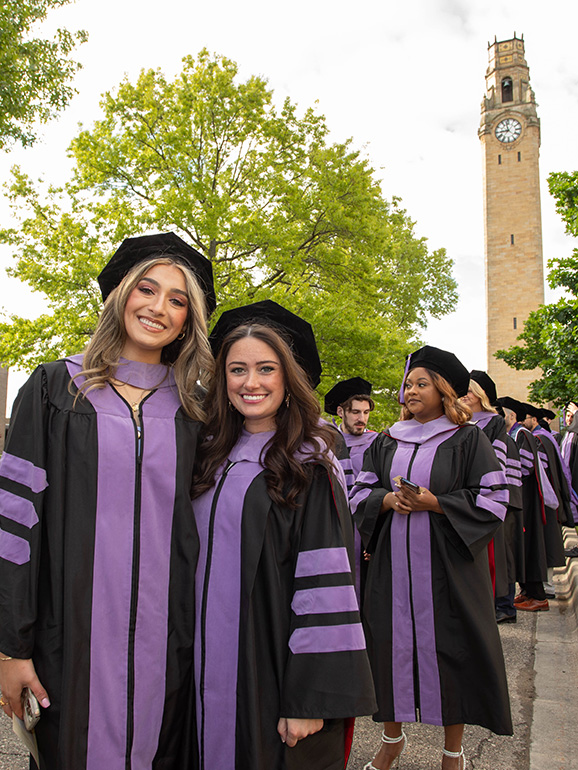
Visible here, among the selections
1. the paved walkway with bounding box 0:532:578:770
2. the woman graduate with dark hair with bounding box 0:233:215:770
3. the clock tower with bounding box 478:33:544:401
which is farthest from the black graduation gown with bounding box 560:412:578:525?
the clock tower with bounding box 478:33:544:401

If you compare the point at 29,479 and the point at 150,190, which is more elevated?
the point at 150,190

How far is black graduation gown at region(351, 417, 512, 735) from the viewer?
9.97ft

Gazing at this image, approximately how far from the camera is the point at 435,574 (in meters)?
3.21

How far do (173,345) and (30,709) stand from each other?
1361 mm

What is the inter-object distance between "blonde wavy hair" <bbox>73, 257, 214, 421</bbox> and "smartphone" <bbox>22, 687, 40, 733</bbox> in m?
0.99

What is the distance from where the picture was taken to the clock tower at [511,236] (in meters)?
43.5

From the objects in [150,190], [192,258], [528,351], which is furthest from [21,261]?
[528,351]

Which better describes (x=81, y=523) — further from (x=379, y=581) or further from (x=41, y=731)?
(x=379, y=581)

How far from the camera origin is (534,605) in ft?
22.4

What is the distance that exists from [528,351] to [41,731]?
19316mm

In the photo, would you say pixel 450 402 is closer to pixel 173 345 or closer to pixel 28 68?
pixel 173 345

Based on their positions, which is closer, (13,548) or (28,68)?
(13,548)

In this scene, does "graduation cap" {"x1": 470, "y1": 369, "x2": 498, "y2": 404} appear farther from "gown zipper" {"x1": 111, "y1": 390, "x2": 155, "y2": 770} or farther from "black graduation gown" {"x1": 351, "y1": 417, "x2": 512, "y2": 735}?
"gown zipper" {"x1": 111, "y1": 390, "x2": 155, "y2": 770}

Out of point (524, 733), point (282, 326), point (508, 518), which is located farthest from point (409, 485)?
point (508, 518)
